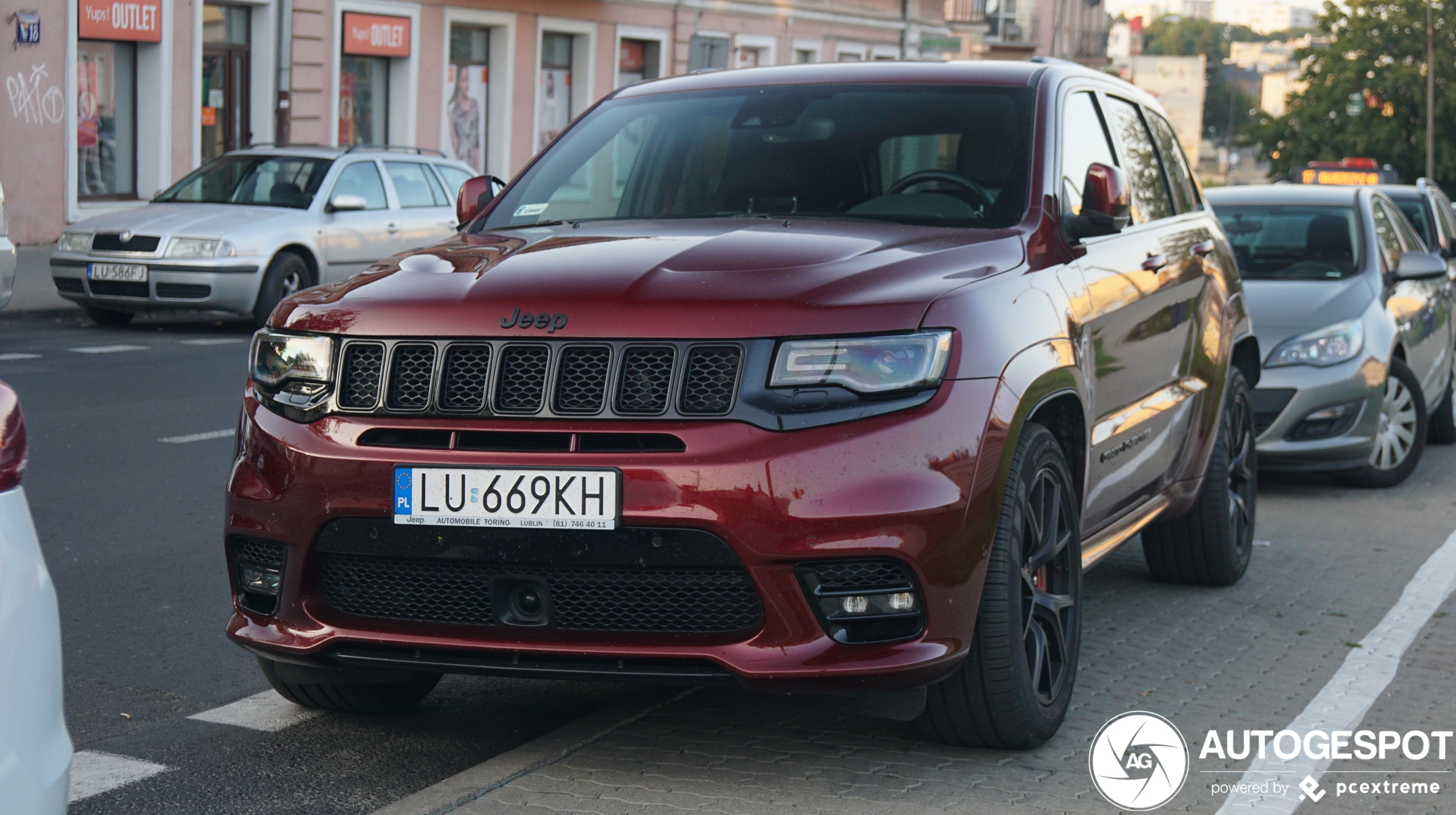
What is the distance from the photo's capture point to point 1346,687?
16.8 ft

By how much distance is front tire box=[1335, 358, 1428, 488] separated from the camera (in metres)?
9.48

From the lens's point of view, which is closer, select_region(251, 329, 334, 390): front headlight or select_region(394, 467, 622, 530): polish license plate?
select_region(394, 467, 622, 530): polish license plate

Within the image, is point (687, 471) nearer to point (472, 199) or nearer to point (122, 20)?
point (472, 199)

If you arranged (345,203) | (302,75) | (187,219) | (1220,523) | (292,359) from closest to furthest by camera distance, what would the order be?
1. (292,359)
2. (1220,523)
3. (187,219)
4. (345,203)
5. (302,75)

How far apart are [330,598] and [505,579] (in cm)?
46

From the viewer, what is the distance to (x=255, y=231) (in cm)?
1566

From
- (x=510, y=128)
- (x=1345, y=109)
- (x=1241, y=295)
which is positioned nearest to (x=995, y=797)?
(x=1241, y=295)

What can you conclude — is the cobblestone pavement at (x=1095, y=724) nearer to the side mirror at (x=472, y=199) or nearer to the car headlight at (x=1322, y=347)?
the side mirror at (x=472, y=199)

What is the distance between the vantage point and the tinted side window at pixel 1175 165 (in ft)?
21.1

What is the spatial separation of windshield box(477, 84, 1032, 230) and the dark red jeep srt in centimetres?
28

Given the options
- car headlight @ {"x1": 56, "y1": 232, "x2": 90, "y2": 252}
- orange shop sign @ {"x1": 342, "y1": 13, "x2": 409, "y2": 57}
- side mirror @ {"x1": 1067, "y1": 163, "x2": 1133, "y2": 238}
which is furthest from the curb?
orange shop sign @ {"x1": 342, "y1": 13, "x2": 409, "y2": 57}

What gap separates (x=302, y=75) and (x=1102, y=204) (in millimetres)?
22106

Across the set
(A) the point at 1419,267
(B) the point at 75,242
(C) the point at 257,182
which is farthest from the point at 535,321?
(C) the point at 257,182

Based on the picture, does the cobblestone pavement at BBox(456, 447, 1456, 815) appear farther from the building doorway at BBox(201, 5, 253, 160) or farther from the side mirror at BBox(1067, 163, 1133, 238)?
the building doorway at BBox(201, 5, 253, 160)
